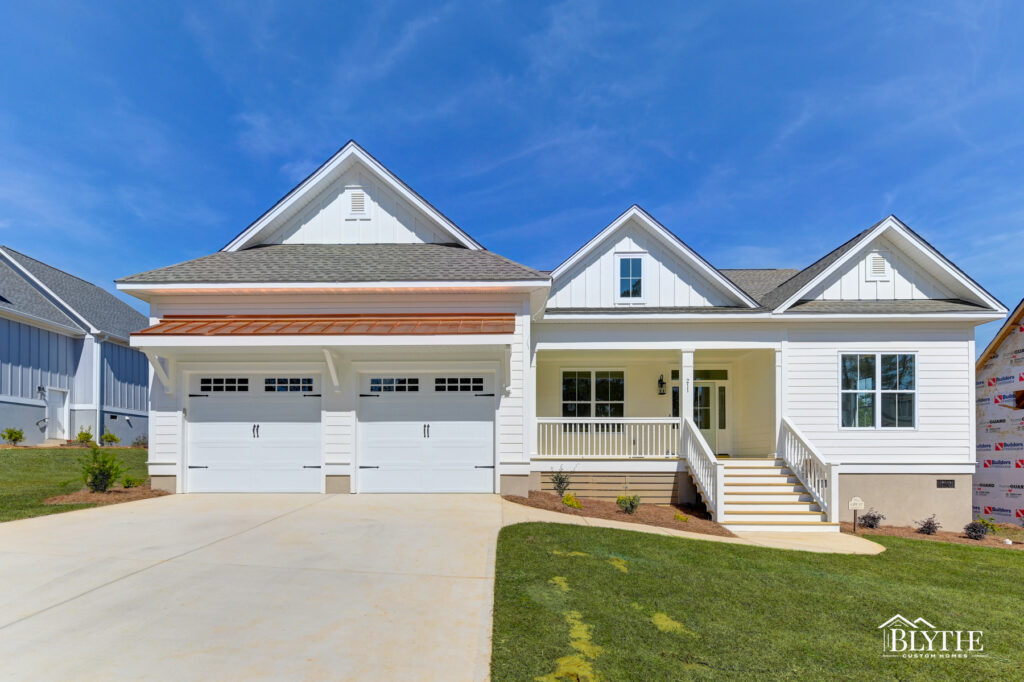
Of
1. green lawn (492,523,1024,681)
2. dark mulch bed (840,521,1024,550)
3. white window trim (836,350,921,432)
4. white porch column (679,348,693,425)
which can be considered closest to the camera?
green lawn (492,523,1024,681)

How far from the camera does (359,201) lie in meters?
13.5

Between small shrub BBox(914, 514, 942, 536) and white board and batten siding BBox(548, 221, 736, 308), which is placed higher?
white board and batten siding BBox(548, 221, 736, 308)

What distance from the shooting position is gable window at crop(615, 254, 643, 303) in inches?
543

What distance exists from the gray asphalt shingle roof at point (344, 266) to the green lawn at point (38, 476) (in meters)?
4.09

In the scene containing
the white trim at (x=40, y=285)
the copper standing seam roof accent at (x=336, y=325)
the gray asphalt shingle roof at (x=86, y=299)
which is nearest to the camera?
the copper standing seam roof accent at (x=336, y=325)

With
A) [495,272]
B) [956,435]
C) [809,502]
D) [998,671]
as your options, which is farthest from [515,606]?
[956,435]

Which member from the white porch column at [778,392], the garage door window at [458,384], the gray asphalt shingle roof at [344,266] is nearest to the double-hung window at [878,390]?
the white porch column at [778,392]

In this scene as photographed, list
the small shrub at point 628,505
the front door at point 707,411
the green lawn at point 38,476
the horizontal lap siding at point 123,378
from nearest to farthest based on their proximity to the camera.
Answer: the green lawn at point 38,476
the small shrub at point 628,505
the front door at point 707,411
the horizontal lap siding at point 123,378

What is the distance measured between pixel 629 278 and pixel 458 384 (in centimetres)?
528

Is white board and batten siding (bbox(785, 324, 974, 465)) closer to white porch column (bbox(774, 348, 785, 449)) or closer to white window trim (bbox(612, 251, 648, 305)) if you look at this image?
white porch column (bbox(774, 348, 785, 449))

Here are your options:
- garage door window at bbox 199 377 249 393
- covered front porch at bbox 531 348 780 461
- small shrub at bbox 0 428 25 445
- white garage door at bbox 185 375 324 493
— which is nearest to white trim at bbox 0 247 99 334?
small shrub at bbox 0 428 25 445

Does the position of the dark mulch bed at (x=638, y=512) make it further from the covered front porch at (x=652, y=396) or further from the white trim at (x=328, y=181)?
the white trim at (x=328, y=181)

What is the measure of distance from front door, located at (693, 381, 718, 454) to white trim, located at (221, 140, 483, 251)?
7312mm

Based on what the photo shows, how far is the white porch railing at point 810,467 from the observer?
10.4m
